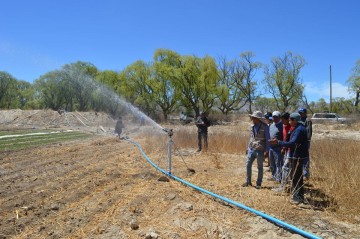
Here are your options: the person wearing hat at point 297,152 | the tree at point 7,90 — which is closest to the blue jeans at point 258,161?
the person wearing hat at point 297,152

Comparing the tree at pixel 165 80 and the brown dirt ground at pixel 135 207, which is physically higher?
the tree at pixel 165 80

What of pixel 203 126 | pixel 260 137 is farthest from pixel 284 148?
pixel 203 126

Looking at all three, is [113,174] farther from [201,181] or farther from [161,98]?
[161,98]

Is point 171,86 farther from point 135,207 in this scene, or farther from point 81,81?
point 135,207

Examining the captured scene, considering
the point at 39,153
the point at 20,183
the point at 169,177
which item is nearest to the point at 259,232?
the point at 169,177

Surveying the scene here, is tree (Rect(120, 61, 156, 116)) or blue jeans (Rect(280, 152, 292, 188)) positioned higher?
tree (Rect(120, 61, 156, 116))

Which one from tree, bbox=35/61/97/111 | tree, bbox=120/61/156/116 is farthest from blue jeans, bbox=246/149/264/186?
tree, bbox=35/61/97/111

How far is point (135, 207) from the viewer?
504 cm

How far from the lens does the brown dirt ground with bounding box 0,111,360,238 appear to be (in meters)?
4.21

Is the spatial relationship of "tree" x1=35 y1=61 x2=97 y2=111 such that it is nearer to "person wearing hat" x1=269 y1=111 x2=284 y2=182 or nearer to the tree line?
the tree line

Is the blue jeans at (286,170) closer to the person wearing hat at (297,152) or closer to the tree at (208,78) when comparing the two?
the person wearing hat at (297,152)

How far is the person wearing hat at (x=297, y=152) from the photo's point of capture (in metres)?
5.30

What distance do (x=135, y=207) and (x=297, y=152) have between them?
276 centimetres

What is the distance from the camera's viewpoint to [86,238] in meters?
3.98
